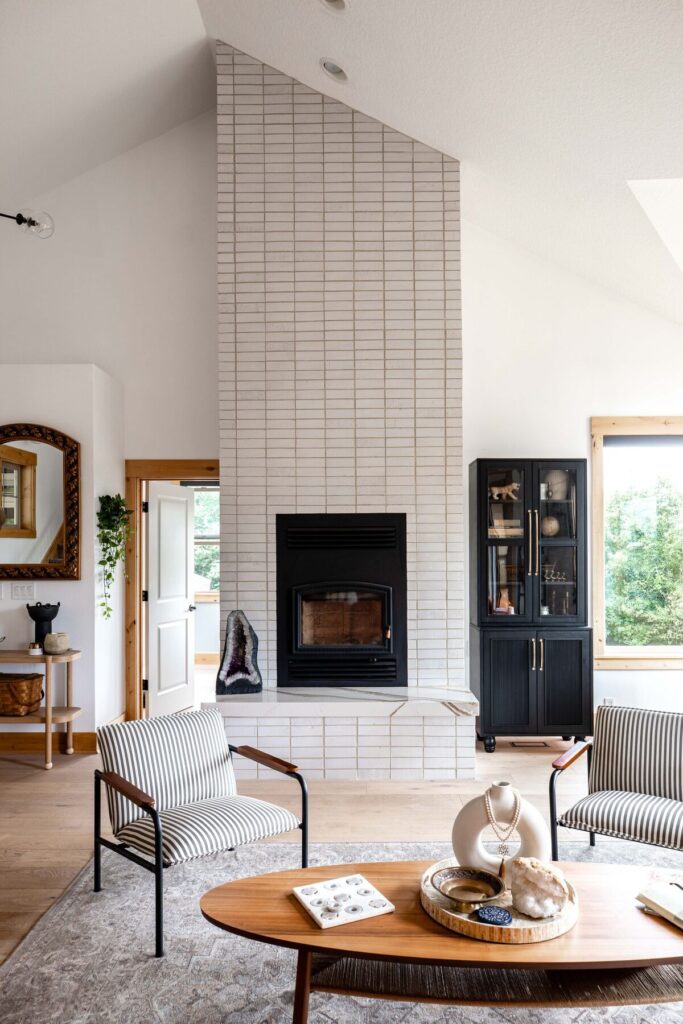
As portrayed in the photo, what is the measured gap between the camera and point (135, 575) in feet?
18.3

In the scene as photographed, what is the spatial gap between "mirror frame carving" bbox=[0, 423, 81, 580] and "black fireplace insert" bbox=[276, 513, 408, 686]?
1393mm

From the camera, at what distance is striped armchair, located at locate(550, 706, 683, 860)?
2967 mm

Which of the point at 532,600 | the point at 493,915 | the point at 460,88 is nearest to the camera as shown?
the point at 493,915

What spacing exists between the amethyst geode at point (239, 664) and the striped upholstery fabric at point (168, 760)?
1.07 metres

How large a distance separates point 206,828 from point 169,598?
10.6ft

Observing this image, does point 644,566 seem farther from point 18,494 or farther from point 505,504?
point 18,494

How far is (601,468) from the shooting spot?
5418 millimetres

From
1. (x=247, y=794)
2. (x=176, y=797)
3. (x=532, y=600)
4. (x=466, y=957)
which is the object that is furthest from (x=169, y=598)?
(x=466, y=957)

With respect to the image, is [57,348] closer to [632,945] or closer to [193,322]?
[193,322]

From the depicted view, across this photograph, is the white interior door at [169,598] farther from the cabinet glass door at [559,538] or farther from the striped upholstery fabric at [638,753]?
the striped upholstery fabric at [638,753]

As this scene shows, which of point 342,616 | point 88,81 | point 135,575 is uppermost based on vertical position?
point 88,81

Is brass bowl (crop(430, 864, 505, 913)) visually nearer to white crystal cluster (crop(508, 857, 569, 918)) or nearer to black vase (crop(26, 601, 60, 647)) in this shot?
white crystal cluster (crop(508, 857, 569, 918))

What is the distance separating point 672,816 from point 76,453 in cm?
400

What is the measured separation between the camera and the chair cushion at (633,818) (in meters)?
2.91
